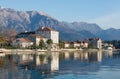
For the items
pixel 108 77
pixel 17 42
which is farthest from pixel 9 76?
pixel 17 42

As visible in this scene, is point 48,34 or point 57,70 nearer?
point 57,70

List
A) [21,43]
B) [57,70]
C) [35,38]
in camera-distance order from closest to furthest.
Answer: [57,70]
[21,43]
[35,38]

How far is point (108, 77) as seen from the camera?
3503 cm

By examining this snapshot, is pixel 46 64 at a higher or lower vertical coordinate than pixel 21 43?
lower

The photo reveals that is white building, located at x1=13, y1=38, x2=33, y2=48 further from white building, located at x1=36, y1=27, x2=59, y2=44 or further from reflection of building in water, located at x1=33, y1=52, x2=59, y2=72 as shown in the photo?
reflection of building in water, located at x1=33, y1=52, x2=59, y2=72

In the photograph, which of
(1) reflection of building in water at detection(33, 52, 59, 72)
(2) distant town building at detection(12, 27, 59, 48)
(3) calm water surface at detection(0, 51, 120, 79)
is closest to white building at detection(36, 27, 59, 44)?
(2) distant town building at detection(12, 27, 59, 48)

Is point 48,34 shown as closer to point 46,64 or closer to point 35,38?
point 35,38

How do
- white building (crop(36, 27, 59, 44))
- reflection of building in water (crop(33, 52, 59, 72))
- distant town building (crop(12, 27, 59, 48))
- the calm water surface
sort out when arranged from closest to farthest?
1. the calm water surface
2. reflection of building in water (crop(33, 52, 59, 72))
3. distant town building (crop(12, 27, 59, 48))
4. white building (crop(36, 27, 59, 44))

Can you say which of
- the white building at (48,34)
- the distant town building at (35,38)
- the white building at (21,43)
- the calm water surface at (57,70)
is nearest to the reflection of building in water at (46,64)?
the calm water surface at (57,70)

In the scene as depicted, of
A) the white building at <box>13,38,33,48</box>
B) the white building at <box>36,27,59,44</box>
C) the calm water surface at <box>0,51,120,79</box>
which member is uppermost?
the white building at <box>36,27,59,44</box>

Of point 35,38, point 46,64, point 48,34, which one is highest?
point 48,34

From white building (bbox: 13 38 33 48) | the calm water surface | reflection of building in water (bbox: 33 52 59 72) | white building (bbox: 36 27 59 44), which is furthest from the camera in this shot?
white building (bbox: 36 27 59 44)

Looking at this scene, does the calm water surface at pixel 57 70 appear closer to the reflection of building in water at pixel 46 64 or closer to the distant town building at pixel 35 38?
the reflection of building in water at pixel 46 64

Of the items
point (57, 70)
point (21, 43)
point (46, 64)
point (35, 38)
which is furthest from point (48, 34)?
point (57, 70)
